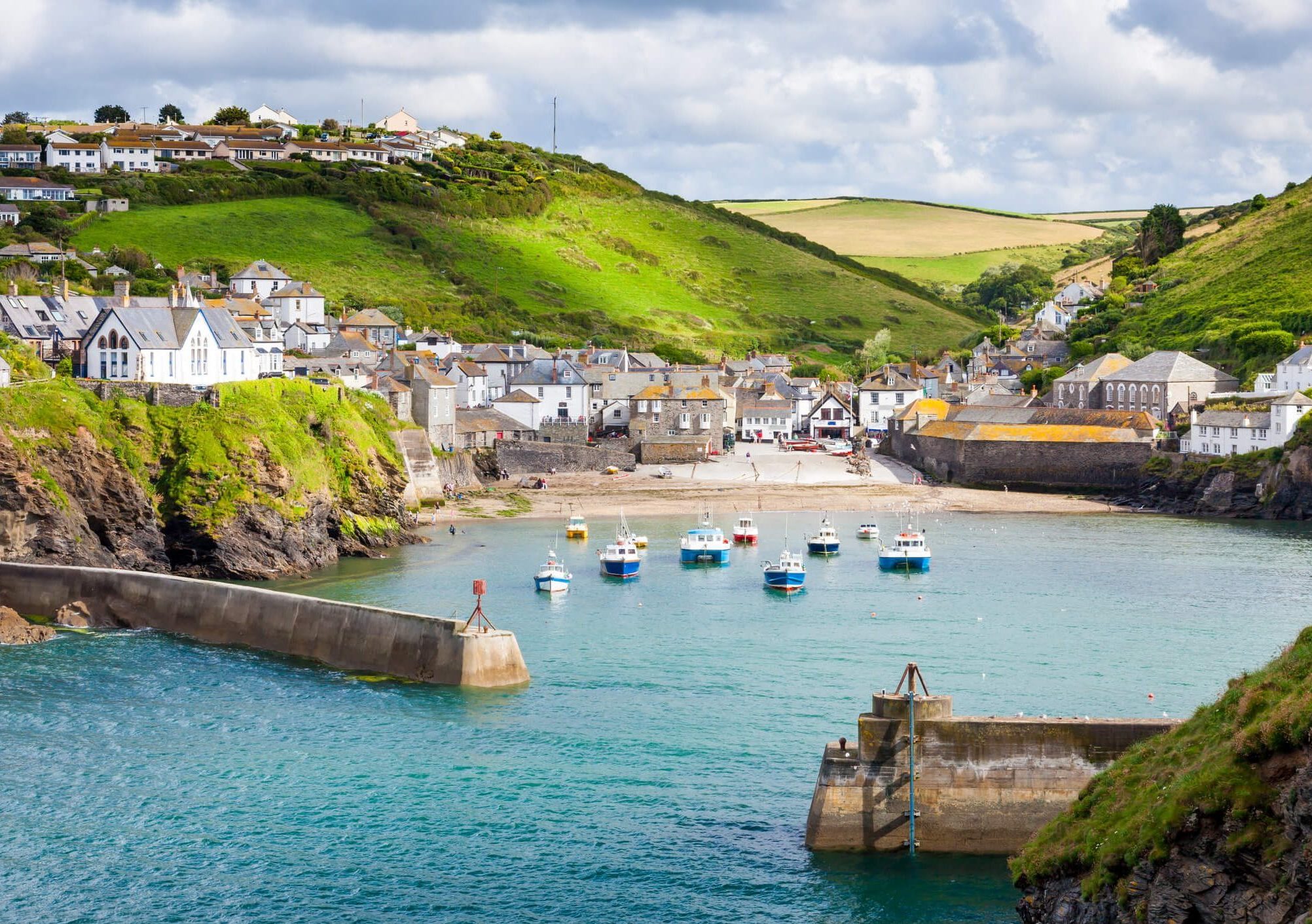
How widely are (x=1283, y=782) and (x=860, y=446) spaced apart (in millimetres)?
92293

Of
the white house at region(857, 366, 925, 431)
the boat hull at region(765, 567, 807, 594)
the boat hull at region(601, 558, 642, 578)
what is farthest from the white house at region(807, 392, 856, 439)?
the boat hull at region(765, 567, 807, 594)

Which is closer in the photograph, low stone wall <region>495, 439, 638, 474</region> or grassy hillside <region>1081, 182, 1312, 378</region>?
low stone wall <region>495, 439, 638, 474</region>

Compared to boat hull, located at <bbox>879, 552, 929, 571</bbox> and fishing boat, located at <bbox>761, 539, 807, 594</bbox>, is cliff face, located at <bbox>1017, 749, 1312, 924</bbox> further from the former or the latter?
boat hull, located at <bbox>879, 552, 929, 571</bbox>

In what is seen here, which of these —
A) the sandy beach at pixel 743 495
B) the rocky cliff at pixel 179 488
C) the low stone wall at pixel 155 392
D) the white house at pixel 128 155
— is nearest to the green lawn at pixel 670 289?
the white house at pixel 128 155

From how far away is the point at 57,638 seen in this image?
4738 cm

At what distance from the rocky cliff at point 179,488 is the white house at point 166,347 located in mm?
4429

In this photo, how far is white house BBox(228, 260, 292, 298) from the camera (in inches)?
4953

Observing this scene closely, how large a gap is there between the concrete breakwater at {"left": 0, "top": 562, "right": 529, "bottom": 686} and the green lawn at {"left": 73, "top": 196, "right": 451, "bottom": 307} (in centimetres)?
8963

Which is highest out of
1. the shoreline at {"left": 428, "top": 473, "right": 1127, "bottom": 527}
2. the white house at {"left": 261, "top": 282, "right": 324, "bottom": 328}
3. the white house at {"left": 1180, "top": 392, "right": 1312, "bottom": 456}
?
the white house at {"left": 261, "top": 282, "right": 324, "bottom": 328}

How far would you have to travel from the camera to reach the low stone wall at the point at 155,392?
63.4m

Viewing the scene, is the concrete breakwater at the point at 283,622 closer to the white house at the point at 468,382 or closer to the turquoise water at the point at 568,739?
the turquoise water at the point at 568,739

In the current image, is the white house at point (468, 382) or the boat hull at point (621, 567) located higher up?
the white house at point (468, 382)

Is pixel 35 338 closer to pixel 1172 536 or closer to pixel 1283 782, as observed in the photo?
pixel 1172 536

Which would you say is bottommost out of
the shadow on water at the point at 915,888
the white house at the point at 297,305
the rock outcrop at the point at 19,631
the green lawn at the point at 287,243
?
the shadow on water at the point at 915,888
